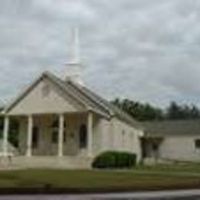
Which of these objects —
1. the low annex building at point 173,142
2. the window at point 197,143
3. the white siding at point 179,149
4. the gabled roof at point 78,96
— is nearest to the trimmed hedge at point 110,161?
the gabled roof at point 78,96

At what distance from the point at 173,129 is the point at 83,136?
788 inches

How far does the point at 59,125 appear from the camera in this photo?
4803 cm

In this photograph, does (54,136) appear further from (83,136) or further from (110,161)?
(110,161)

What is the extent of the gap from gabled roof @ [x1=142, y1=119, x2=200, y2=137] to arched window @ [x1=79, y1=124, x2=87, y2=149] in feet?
55.9

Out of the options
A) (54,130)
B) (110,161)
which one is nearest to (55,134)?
(54,130)

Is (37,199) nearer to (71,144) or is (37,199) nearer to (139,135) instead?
(71,144)

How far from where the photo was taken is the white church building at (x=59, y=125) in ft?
152

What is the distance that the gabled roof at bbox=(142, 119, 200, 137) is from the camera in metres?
65.0

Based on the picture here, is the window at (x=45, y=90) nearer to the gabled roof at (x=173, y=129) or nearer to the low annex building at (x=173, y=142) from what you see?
the low annex building at (x=173, y=142)

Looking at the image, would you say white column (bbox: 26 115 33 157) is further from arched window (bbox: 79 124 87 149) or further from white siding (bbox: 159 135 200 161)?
white siding (bbox: 159 135 200 161)

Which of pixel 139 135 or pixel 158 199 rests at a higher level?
pixel 139 135

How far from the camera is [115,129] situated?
166 ft

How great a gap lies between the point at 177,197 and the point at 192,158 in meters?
44.4

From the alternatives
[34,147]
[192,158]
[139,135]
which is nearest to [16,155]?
[34,147]
